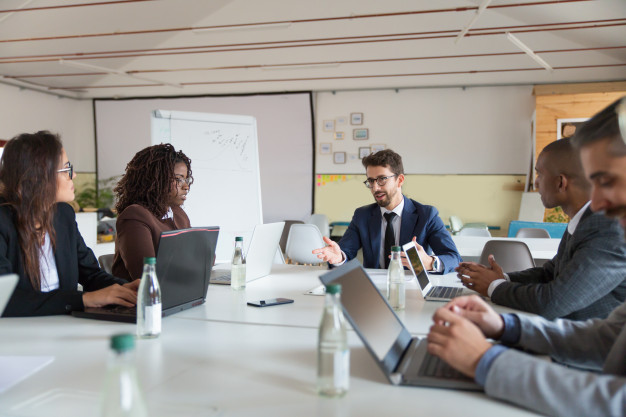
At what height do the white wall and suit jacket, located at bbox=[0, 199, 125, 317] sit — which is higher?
the white wall

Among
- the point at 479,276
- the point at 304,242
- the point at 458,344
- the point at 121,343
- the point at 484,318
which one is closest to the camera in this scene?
the point at 121,343

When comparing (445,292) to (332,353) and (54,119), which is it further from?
(54,119)

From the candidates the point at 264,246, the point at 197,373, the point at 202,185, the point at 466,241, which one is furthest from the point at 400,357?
the point at 466,241

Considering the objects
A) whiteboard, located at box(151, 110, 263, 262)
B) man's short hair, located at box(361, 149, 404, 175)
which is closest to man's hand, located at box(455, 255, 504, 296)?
man's short hair, located at box(361, 149, 404, 175)

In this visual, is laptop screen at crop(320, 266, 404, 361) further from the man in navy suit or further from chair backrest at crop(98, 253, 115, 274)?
chair backrest at crop(98, 253, 115, 274)

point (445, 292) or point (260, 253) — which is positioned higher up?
point (260, 253)

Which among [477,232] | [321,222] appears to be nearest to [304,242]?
[477,232]

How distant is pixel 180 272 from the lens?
1.87 meters

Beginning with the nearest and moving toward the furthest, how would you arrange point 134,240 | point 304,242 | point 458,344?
1. point 458,344
2. point 134,240
3. point 304,242

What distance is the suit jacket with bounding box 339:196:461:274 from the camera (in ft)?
10.3

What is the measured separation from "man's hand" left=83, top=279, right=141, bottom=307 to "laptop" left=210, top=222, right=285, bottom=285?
0.69 meters

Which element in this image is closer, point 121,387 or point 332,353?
point 121,387

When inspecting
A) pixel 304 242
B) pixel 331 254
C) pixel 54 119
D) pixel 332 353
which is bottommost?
pixel 304 242

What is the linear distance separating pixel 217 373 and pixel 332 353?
0.31m
